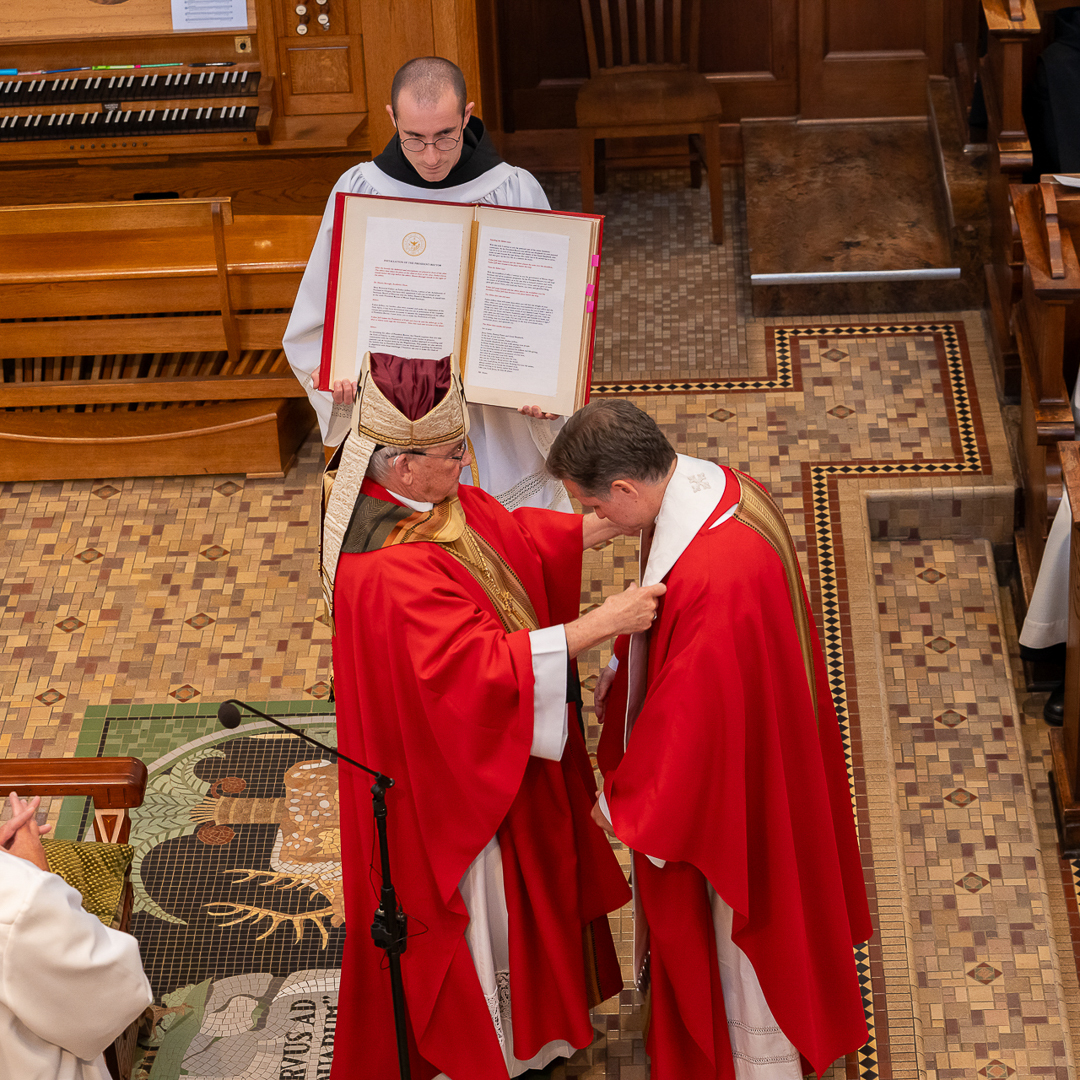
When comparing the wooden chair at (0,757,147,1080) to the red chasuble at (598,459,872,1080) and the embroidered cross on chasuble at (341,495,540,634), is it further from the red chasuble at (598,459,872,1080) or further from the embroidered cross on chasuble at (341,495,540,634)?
the red chasuble at (598,459,872,1080)

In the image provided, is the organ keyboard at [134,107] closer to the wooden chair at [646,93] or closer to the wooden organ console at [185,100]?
the wooden organ console at [185,100]

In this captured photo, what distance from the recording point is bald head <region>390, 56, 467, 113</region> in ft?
13.2

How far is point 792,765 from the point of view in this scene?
129 inches

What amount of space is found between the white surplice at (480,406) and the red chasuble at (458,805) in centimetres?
106

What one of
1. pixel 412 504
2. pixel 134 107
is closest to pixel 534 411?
pixel 412 504

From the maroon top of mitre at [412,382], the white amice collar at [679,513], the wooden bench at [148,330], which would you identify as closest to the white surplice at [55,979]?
the maroon top of mitre at [412,382]

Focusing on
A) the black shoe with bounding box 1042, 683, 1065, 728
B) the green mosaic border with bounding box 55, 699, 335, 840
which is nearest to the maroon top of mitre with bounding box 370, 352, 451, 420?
the green mosaic border with bounding box 55, 699, 335, 840

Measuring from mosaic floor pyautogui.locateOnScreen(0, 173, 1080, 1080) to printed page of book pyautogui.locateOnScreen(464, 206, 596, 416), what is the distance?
127 cm

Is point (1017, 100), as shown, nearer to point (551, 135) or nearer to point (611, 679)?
point (551, 135)

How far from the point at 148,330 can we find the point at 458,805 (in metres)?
3.44

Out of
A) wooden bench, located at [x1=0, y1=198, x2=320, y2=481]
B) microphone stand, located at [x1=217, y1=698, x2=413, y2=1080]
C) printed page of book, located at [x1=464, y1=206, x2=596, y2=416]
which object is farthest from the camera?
wooden bench, located at [x1=0, y1=198, x2=320, y2=481]

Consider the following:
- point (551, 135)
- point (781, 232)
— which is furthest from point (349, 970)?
point (551, 135)

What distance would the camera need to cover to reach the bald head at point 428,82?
4.03m

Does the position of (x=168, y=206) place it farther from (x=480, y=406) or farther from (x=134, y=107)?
(x=480, y=406)
